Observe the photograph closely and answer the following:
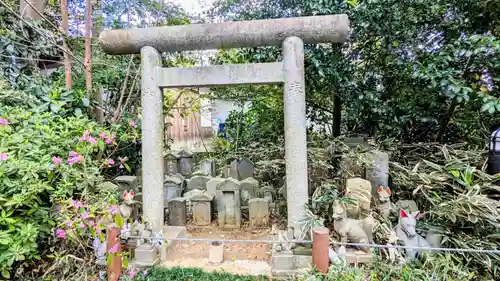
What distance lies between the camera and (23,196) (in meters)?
2.20

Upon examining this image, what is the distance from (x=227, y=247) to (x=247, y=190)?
95cm

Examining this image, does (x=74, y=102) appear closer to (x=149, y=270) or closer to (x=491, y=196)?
(x=149, y=270)

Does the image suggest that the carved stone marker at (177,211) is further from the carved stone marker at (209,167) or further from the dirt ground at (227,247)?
the carved stone marker at (209,167)

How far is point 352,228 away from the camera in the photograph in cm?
245

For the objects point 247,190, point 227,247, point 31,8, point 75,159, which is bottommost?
point 227,247

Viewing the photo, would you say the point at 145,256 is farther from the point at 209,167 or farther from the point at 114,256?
the point at 209,167

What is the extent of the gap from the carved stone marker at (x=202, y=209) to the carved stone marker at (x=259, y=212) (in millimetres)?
545

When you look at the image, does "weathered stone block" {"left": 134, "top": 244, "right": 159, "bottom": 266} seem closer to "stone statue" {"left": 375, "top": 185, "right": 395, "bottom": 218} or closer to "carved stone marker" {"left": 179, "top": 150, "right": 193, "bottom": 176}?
"stone statue" {"left": 375, "top": 185, "right": 395, "bottom": 218}

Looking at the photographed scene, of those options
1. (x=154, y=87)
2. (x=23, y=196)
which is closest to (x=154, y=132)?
(x=154, y=87)

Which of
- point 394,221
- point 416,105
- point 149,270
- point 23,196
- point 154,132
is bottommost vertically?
point 149,270

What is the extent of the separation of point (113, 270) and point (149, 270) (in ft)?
0.99

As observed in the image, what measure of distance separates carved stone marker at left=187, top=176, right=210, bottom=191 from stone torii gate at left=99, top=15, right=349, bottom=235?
1.24 metres

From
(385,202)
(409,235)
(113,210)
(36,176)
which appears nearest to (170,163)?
(113,210)

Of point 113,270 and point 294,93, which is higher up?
point 294,93
